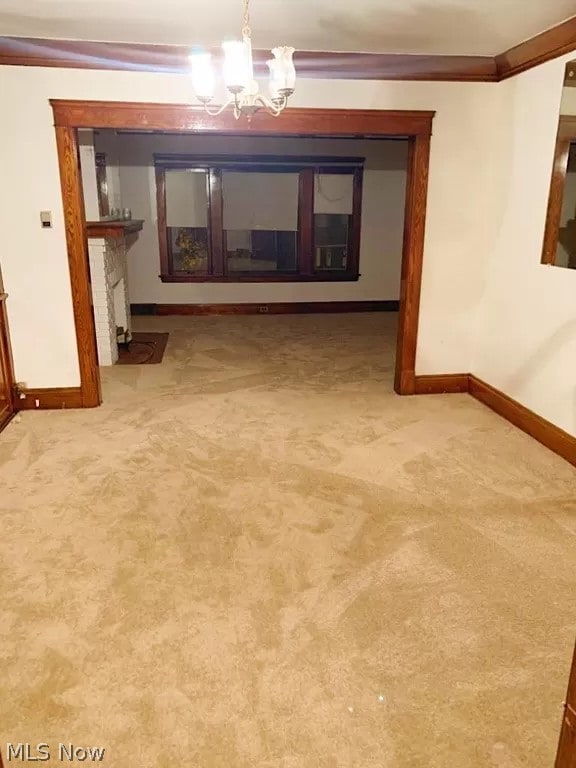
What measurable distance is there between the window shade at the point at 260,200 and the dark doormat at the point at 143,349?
218 centimetres

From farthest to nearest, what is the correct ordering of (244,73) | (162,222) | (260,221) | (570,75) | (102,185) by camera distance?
(260,221), (162,222), (102,185), (570,75), (244,73)

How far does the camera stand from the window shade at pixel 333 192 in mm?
8055

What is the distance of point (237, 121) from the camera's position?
406 centimetres

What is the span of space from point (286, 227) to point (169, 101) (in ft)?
14.0

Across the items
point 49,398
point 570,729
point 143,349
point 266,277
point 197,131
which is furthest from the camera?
point 266,277

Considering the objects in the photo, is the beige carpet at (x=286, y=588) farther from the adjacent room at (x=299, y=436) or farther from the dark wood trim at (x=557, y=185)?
the dark wood trim at (x=557, y=185)

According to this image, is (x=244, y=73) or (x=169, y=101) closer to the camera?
(x=244, y=73)

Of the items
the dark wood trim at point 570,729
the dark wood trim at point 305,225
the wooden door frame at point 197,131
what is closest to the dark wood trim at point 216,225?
the dark wood trim at point 305,225

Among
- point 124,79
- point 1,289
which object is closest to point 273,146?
point 124,79

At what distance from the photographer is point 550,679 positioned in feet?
6.41

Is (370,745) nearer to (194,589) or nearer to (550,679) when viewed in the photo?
(550,679)

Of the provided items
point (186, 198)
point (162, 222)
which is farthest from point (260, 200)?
point (162, 222)

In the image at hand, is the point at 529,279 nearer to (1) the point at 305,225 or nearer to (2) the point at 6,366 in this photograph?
(2) the point at 6,366

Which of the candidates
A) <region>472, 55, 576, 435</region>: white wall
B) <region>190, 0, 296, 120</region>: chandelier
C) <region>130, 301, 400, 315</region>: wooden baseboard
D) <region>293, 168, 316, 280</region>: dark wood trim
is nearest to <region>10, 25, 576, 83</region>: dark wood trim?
<region>472, 55, 576, 435</region>: white wall
